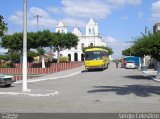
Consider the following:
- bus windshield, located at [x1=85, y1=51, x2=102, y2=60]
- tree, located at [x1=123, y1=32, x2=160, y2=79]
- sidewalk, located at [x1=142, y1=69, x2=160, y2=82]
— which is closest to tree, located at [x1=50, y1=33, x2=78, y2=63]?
bus windshield, located at [x1=85, y1=51, x2=102, y2=60]

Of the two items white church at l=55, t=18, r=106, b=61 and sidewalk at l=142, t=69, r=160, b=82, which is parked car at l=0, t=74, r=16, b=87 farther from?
white church at l=55, t=18, r=106, b=61

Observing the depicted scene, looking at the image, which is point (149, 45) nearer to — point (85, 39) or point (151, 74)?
point (151, 74)

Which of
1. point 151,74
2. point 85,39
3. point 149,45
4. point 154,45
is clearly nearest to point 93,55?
point 151,74

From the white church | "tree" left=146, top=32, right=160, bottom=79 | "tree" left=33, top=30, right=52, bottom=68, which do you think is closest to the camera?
"tree" left=146, top=32, right=160, bottom=79

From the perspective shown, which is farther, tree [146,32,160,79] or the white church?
the white church

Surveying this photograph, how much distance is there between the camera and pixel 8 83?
2866cm

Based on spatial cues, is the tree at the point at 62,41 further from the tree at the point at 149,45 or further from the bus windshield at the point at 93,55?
the tree at the point at 149,45

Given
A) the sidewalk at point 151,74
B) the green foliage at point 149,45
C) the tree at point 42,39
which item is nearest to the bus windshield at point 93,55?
the sidewalk at point 151,74

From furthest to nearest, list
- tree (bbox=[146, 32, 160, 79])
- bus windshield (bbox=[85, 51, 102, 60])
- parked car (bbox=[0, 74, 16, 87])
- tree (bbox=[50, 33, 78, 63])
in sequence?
tree (bbox=[50, 33, 78, 63]) < bus windshield (bbox=[85, 51, 102, 60]) < tree (bbox=[146, 32, 160, 79]) < parked car (bbox=[0, 74, 16, 87])

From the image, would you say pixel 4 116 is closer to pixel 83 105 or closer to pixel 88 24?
pixel 83 105

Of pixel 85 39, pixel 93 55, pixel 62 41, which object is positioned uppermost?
pixel 85 39

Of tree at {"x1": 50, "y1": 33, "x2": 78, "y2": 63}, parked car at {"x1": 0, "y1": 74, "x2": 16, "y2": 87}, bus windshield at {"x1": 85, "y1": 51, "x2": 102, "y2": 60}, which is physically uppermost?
tree at {"x1": 50, "y1": 33, "x2": 78, "y2": 63}

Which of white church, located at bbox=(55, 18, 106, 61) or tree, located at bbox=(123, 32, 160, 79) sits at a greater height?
white church, located at bbox=(55, 18, 106, 61)

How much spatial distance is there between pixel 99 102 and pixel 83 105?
4.41ft
